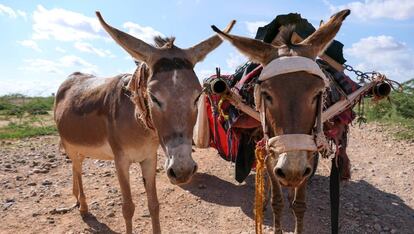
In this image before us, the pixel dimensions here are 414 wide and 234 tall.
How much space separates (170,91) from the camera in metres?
3.25

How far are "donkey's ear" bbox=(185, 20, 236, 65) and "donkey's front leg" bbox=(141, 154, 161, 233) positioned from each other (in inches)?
59.2

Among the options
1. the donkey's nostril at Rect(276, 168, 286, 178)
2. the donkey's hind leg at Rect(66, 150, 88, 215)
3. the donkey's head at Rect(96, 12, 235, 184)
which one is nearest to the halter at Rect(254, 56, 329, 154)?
the donkey's nostril at Rect(276, 168, 286, 178)

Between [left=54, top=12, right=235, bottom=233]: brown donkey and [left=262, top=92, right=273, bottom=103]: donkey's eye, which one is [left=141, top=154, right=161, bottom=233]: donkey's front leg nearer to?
[left=54, top=12, right=235, bottom=233]: brown donkey

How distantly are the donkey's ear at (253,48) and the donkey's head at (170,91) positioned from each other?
0.41 m

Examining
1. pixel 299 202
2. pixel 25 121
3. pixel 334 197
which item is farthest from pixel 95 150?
pixel 25 121

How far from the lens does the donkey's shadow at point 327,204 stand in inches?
202

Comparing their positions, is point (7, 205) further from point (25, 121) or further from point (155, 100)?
point (25, 121)

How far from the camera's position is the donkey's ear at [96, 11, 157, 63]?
11.7 ft

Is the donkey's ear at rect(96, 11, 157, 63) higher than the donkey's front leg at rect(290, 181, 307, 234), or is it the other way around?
the donkey's ear at rect(96, 11, 157, 63)

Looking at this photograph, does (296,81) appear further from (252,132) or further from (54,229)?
(54,229)

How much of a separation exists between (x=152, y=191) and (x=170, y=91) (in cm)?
180

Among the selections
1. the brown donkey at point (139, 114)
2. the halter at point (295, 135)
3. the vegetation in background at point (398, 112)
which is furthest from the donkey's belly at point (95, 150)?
the vegetation in background at point (398, 112)

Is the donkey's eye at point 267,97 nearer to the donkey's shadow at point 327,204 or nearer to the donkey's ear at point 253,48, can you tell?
the donkey's ear at point 253,48

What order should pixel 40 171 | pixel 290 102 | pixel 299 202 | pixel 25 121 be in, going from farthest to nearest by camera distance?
pixel 25 121 → pixel 40 171 → pixel 299 202 → pixel 290 102
